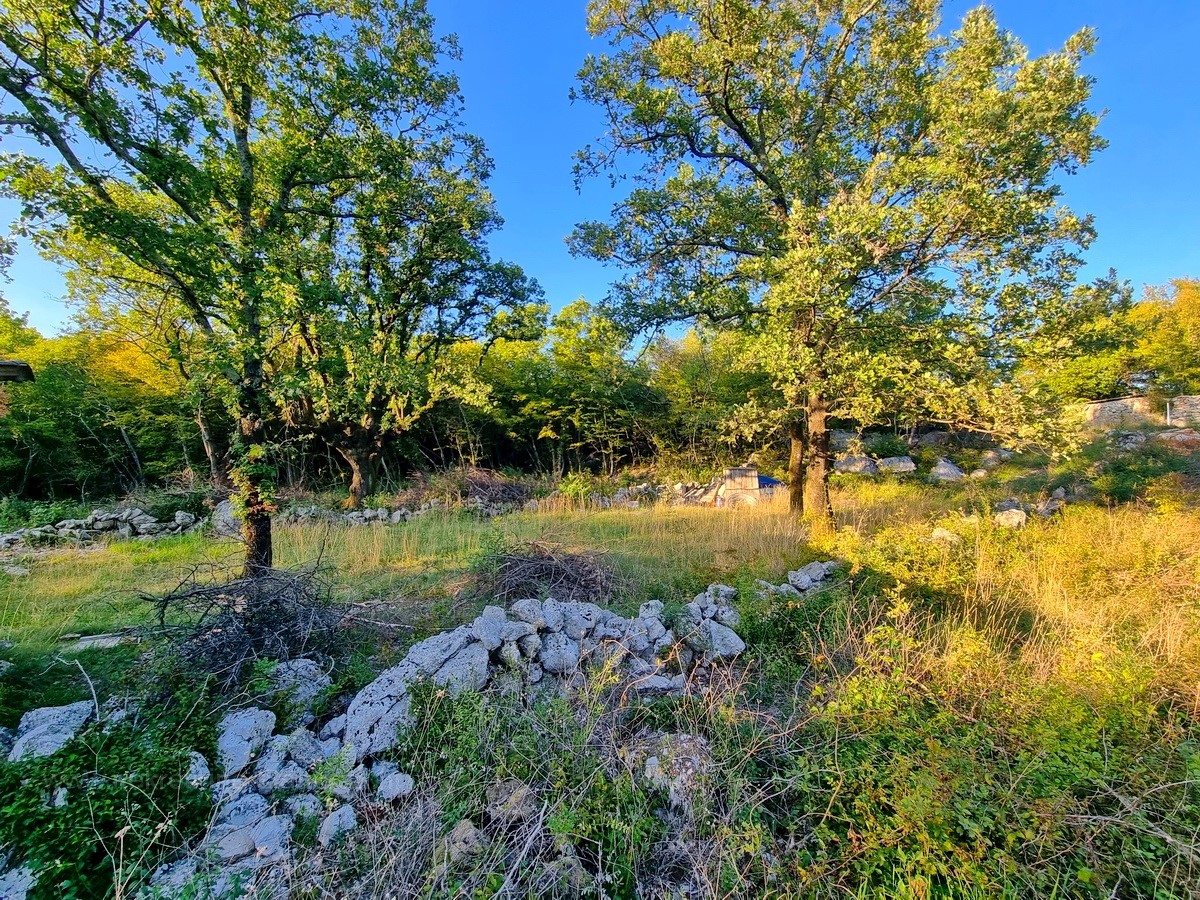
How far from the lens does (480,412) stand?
14.3 m

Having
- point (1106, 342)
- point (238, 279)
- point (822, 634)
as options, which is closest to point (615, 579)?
point (822, 634)

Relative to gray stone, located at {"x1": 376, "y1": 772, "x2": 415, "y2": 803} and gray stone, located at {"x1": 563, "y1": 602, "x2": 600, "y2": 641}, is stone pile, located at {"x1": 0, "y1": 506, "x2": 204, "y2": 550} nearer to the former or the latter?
gray stone, located at {"x1": 563, "y1": 602, "x2": 600, "y2": 641}

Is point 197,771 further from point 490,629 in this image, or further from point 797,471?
point 797,471

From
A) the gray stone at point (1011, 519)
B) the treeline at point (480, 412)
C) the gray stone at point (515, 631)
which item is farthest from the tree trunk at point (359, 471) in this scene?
the gray stone at point (1011, 519)

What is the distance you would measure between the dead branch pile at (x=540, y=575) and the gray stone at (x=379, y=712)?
5.77 ft

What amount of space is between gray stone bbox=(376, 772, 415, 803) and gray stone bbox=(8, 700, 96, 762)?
1562 millimetres

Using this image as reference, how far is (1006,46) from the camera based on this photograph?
5977mm

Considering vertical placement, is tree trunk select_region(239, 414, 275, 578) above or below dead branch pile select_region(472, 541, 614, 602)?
above

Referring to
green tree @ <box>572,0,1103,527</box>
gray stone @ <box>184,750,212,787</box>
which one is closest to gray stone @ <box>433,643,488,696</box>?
gray stone @ <box>184,750,212,787</box>

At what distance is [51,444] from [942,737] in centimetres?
1864

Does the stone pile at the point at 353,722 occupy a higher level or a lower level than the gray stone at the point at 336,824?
higher

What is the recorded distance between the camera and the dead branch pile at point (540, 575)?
484 centimetres

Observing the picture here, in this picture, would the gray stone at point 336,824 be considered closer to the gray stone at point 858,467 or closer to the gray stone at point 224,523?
the gray stone at point 224,523

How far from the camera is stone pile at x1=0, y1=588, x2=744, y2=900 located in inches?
80.1
